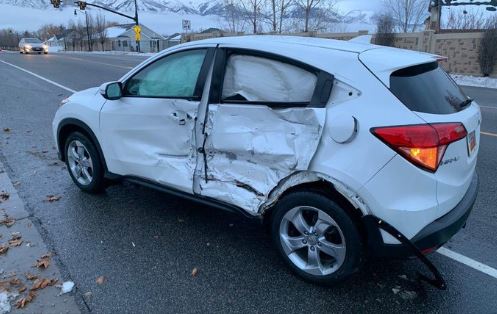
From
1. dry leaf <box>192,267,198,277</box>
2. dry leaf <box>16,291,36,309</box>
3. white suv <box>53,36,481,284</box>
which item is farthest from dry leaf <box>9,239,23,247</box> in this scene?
dry leaf <box>192,267,198,277</box>

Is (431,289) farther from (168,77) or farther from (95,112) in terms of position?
(95,112)

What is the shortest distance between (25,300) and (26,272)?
41 centimetres

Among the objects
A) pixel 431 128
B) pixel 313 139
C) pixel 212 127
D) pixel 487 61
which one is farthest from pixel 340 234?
pixel 487 61

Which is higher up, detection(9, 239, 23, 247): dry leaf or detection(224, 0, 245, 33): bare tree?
detection(224, 0, 245, 33): bare tree

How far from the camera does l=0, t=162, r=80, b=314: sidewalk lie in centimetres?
300

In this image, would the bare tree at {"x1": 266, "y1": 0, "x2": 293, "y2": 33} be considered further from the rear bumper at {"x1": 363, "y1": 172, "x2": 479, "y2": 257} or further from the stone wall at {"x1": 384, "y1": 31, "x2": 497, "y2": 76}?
the rear bumper at {"x1": 363, "y1": 172, "x2": 479, "y2": 257}

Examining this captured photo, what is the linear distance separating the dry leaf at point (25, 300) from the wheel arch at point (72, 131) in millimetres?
1688

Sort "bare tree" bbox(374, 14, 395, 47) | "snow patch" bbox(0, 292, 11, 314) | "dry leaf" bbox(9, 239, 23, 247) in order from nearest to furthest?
"snow patch" bbox(0, 292, 11, 314) → "dry leaf" bbox(9, 239, 23, 247) → "bare tree" bbox(374, 14, 395, 47)

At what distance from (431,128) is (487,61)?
22.2 metres

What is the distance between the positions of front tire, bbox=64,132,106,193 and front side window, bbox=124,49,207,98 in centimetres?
89

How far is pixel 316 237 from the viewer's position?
10.4 feet

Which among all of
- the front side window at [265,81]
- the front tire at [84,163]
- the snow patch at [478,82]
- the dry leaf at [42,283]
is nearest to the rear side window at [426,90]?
the front side window at [265,81]

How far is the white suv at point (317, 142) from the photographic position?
2.78 m

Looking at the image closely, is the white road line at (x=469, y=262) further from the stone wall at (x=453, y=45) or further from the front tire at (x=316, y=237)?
the stone wall at (x=453, y=45)
